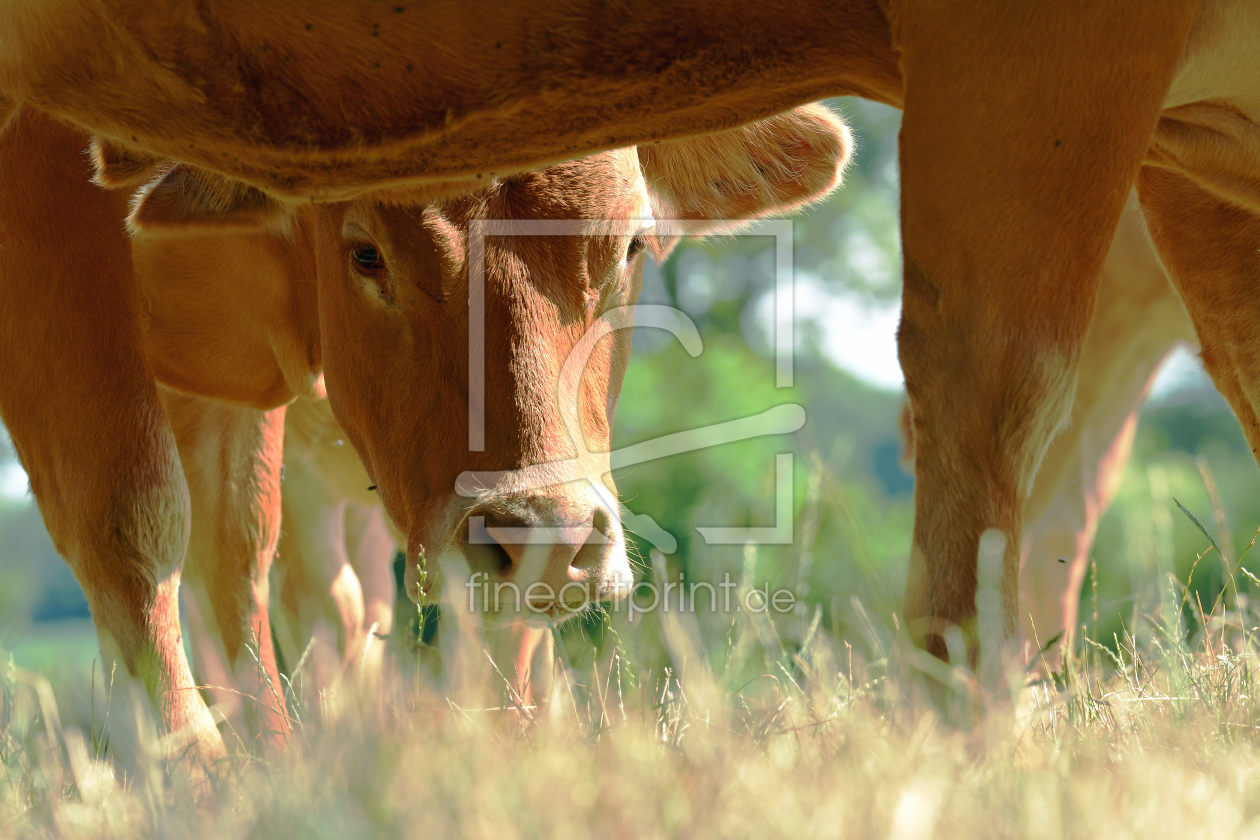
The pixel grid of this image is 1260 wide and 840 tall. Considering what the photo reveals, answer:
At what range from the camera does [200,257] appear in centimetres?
421

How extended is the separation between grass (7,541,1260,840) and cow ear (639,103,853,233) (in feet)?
6.44

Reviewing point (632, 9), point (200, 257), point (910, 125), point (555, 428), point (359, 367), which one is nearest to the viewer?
point (910, 125)

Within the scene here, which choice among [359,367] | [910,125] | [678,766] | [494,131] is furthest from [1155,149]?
[359,367]

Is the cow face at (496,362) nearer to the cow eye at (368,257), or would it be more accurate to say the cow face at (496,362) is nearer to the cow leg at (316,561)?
the cow eye at (368,257)

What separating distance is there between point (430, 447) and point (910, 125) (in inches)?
66.4

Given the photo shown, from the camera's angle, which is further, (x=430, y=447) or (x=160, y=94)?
(x=430, y=447)

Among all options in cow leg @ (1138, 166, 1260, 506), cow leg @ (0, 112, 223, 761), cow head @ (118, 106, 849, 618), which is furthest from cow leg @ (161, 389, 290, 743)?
cow leg @ (1138, 166, 1260, 506)

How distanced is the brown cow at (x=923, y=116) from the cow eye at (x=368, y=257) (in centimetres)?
39

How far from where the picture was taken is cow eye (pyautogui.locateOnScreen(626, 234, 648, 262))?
11.8ft

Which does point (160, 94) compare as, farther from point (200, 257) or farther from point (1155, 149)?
point (1155, 149)

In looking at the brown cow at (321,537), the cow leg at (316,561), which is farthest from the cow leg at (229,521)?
the cow leg at (316,561)

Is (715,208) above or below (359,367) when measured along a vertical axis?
above

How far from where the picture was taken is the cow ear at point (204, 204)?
3711mm

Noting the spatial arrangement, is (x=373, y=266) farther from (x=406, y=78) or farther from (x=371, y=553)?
(x=371, y=553)
